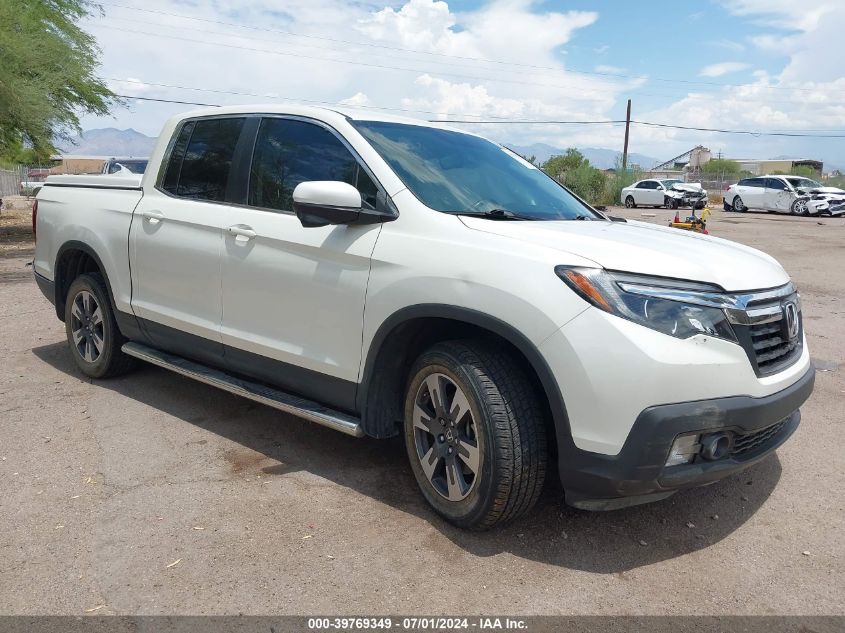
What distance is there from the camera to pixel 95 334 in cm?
542

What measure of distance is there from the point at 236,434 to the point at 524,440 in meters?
2.15

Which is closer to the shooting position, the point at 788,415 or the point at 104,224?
the point at 788,415

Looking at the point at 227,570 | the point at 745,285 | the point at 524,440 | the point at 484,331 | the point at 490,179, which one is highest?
the point at 490,179

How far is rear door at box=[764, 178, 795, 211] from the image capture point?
28.6m

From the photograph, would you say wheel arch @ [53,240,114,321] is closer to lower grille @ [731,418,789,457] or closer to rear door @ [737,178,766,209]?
lower grille @ [731,418,789,457]

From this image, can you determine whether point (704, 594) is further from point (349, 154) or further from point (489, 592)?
point (349, 154)

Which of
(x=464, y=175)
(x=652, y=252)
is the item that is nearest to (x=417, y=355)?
(x=464, y=175)

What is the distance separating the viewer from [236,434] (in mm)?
4488

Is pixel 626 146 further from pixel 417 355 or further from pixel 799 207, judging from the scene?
pixel 417 355

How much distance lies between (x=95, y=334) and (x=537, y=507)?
3586mm

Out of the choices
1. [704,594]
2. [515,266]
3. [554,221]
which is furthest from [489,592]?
[554,221]

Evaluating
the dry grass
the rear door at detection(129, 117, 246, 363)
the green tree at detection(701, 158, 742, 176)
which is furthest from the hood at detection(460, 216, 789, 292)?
the green tree at detection(701, 158, 742, 176)

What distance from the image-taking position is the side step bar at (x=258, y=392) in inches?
142

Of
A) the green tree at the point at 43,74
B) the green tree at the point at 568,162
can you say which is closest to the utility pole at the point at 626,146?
the green tree at the point at 568,162
